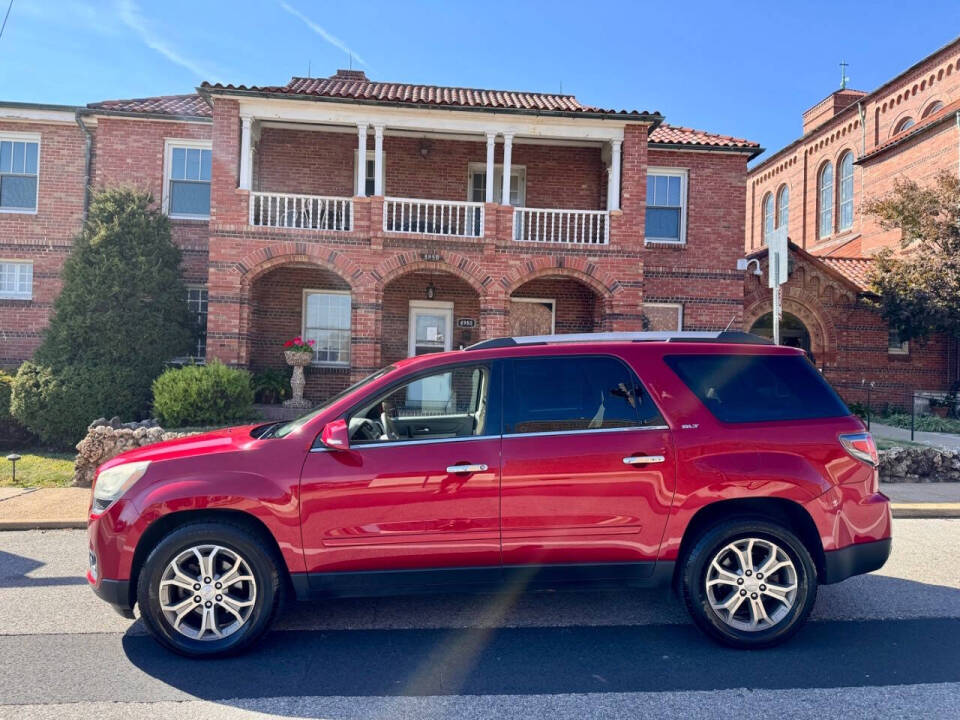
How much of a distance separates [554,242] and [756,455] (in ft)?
35.8

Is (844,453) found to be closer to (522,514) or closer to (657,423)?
(657,423)

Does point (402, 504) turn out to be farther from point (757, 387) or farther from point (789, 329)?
point (789, 329)

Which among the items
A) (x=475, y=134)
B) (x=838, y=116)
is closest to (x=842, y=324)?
(x=475, y=134)

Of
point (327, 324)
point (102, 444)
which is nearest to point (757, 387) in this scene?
point (102, 444)

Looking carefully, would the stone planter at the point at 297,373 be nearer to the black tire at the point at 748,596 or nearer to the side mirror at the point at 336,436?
the side mirror at the point at 336,436

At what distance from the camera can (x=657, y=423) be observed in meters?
4.13

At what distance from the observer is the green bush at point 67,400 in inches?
452

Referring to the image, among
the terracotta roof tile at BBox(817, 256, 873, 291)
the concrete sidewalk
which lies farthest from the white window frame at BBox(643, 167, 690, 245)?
the concrete sidewalk

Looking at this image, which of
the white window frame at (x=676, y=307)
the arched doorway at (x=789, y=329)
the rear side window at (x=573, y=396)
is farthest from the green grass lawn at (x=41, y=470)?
the arched doorway at (x=789, y=329)

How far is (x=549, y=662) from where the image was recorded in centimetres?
385

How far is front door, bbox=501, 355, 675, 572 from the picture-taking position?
13.0 feet

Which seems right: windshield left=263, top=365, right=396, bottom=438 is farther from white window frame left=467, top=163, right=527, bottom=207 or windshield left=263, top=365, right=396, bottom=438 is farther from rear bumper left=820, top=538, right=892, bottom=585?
white window frame left=467, top=163, right=527, bottom=207

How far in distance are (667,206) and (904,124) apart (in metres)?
13.4

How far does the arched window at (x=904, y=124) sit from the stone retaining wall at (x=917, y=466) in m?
18.7
